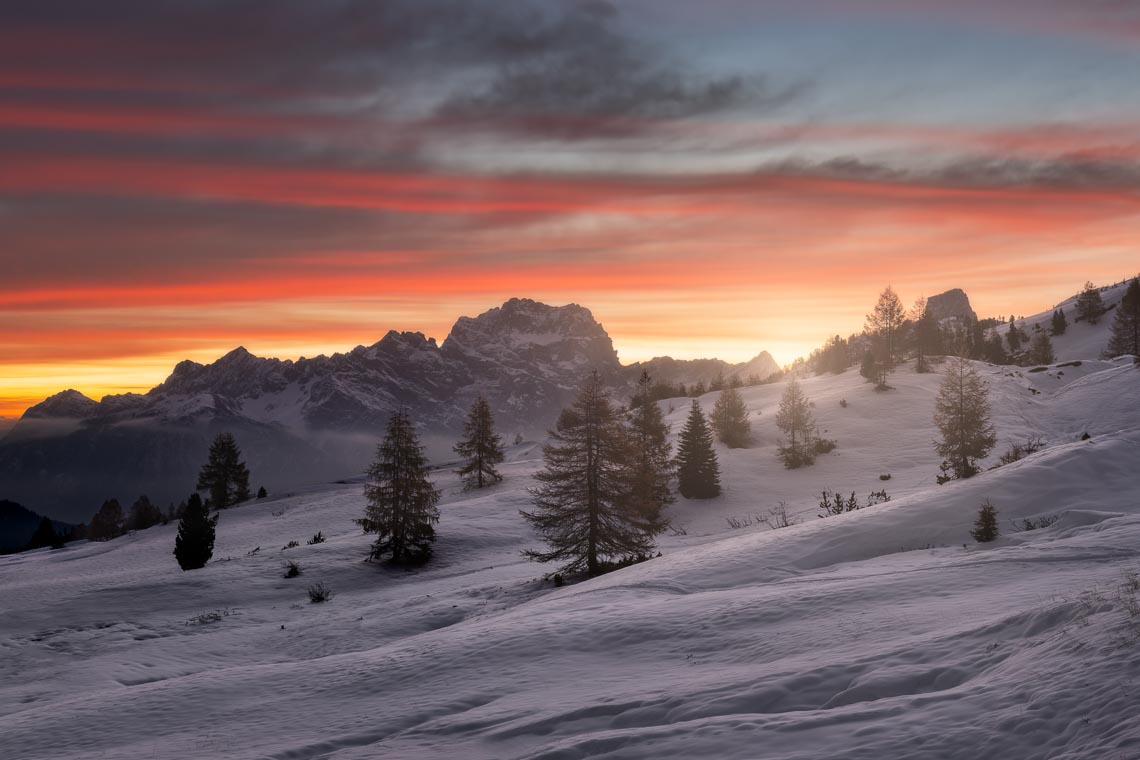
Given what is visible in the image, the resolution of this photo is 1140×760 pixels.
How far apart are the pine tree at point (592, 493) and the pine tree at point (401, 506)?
11.1 m

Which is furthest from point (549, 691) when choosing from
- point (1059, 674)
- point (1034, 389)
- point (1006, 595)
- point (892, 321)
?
point (892, 321)

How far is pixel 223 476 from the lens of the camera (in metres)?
75.9

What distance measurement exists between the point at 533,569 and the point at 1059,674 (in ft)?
87.2

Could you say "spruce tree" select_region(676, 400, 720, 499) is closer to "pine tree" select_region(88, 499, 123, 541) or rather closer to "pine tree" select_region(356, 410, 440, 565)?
"pine tree" select_region(356, 410, 440, 565)

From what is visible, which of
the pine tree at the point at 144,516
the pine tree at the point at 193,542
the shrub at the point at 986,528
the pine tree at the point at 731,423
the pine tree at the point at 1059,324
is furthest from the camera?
the pine tree at the point at 1059,324

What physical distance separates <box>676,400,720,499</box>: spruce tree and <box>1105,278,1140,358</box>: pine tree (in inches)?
2643

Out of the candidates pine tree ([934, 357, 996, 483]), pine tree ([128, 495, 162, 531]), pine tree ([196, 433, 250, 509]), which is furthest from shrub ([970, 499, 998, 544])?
pine tree ([128, 495, 162, 531])

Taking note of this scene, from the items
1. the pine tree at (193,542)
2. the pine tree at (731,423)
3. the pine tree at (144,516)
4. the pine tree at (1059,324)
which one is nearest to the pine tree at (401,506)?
the pine tree at (193,542)

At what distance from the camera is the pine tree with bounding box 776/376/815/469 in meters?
52.7

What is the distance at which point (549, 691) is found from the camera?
11164 millimetres

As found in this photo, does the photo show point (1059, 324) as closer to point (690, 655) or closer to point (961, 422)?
point (961, 422)

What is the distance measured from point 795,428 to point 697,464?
9.94 m

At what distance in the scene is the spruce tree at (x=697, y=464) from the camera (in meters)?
49.6

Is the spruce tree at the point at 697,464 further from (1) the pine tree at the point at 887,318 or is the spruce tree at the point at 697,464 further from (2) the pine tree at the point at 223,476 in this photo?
(2) the pine tree at the point at 223,476
